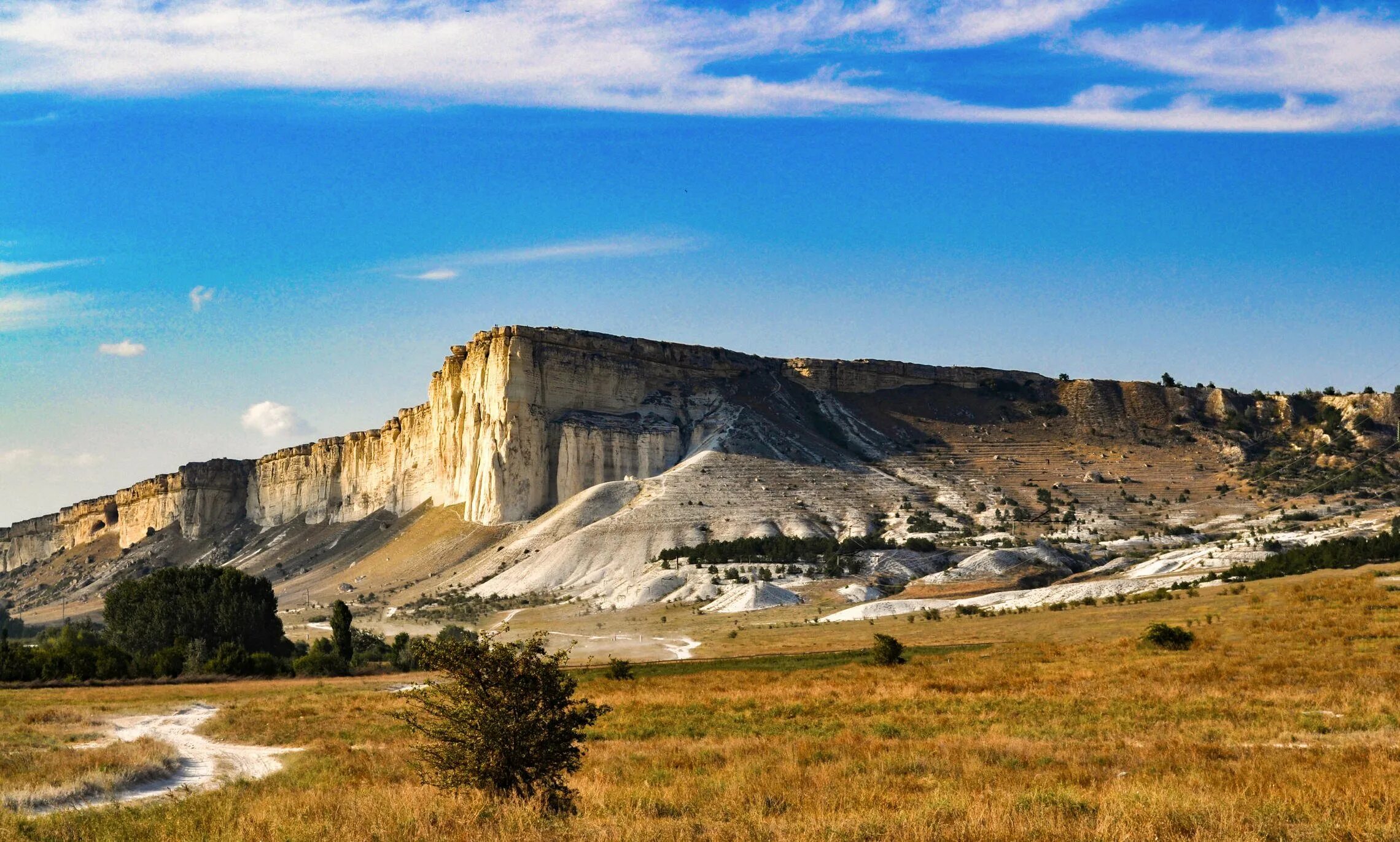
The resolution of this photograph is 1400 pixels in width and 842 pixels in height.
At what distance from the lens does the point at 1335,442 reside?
10838 centimetres

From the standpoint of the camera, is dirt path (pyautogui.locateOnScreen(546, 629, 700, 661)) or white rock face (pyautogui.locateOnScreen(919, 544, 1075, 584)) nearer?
dirt path (pyautogui.locateOnScreen(546, 629, 700, 661))

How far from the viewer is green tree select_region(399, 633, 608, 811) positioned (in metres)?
13.4

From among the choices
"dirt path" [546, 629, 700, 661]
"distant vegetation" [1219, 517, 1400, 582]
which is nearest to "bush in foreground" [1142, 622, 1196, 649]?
"dirt path" [546, 629, 700, 661]

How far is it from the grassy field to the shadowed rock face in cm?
5635

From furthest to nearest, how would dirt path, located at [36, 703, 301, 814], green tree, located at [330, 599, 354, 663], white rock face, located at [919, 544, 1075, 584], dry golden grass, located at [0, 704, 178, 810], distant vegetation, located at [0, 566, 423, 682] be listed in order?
white rock face, located at [919, 544, 1075, 584]
green tree, located at [330, 599, 354, 663]
distant vegetation, located at [0, 566, 423, 682]
dirt path, located at [36, 703, 301, 814]
dry golden grass, located at [0, 704, 178, 810]

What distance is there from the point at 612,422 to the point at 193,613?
5419 cm

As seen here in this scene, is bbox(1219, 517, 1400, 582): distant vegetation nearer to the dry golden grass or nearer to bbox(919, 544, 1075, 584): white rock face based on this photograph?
bbox(919, 544, 1075, 584): white rock face

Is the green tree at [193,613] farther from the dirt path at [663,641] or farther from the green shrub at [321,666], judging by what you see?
the dirt path at [663,641]

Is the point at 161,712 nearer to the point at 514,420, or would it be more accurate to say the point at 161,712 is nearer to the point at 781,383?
the point at 514,420

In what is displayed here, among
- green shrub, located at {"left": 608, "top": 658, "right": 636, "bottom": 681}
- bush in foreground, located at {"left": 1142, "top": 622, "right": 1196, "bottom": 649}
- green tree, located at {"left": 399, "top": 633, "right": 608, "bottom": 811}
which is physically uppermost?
green tree, located at {"left": 399, "top": 633, "right": 608, "bottom": 811}

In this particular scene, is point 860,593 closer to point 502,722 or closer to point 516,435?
point 516,435

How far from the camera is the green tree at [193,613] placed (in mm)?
53188

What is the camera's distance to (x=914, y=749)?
55.9ft

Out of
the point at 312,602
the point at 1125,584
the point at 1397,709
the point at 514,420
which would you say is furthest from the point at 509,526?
the point at 1397,709
